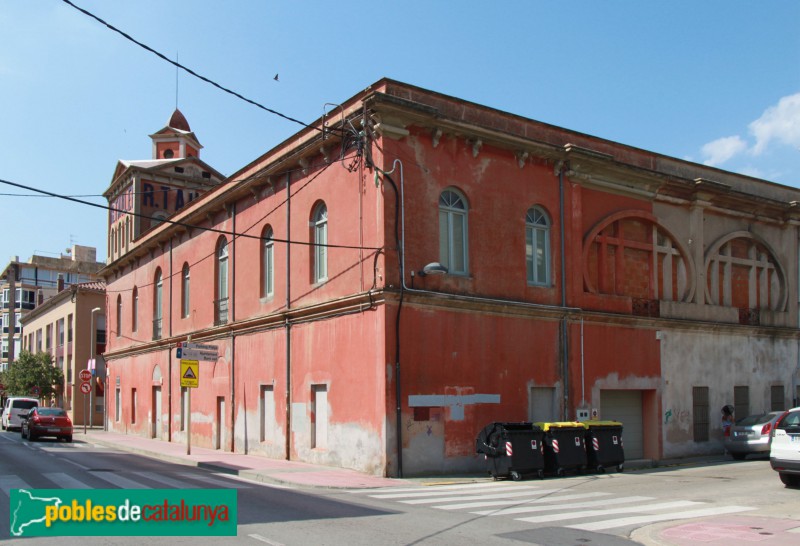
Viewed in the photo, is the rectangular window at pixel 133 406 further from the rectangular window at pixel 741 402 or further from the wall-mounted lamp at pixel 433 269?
the rectangular window at pixel 741 402

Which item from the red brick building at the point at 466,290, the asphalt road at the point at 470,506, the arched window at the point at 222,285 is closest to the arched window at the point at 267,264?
the red brick building at the point at 466,290

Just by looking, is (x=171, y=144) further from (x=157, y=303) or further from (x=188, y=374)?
(x=188, y=374)

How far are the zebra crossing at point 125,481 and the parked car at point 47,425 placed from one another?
1597cm

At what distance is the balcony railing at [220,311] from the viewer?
2699 cm

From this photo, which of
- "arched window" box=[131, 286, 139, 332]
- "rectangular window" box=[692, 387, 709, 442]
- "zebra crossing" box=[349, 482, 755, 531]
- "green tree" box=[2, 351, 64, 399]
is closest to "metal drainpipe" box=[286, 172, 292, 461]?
"zebra crossing" box=[349, 482, 755, 531]

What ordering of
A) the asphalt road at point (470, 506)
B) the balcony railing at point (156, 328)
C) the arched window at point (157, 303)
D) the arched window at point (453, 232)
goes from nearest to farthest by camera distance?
the asphalt road at point (470, 506), the arched window at point (453, 232), the balcony railing at point (156, 328), the arched window at point (157, 303)

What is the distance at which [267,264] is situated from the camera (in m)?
24.5

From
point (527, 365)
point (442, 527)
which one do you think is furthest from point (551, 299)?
point (442, 527)

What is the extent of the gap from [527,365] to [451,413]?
3004 mm

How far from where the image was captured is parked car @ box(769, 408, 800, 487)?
14547 mm

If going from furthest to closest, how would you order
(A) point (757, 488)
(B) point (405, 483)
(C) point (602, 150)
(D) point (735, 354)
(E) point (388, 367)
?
(D) point (735, 354) → (C) point (602, 150) → (E) point (388, 367) → (B) point (405, 483) → (A) point (757, 488)

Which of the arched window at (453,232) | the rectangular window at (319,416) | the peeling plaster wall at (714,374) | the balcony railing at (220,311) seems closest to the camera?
the arched window at (453,232)

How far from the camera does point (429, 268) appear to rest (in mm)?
18422

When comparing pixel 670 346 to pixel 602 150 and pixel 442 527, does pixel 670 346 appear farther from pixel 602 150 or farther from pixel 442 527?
pixel 442 527
